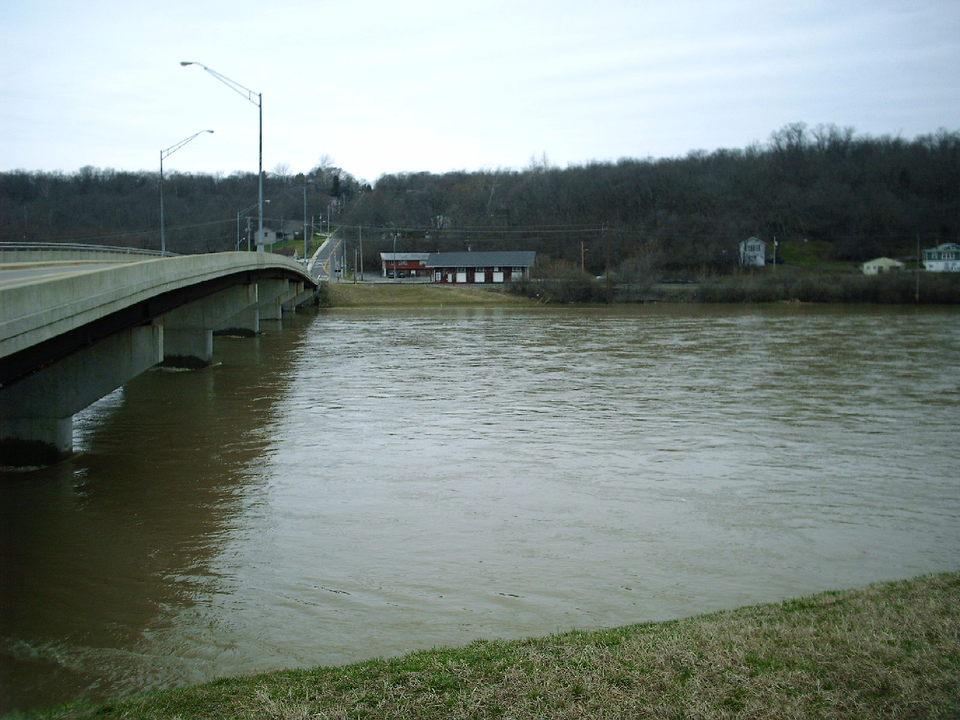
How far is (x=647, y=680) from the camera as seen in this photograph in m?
6.69

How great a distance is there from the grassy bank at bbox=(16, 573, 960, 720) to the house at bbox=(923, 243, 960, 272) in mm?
144012

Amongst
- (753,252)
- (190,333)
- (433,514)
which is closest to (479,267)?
(753,252)

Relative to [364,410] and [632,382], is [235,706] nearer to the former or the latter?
[364,410]

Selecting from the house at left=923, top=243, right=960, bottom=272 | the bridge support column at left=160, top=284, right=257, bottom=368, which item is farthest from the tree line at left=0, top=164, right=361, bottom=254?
the house at left=923, top=243, right=960, bottom=272

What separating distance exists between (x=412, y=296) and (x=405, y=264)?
45466 mm

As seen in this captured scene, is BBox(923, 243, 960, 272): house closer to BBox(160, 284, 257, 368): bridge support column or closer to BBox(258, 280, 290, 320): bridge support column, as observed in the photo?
BBox(258, 280, 290, 320): bridge support column

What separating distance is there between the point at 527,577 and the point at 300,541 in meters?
3.46

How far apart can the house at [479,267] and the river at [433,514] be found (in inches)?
3704

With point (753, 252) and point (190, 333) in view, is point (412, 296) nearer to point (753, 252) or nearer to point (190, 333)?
point (190, 333)

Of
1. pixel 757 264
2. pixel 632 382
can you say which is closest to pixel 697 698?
pixel 632 382

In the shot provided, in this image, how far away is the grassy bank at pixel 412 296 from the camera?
87.9 metres

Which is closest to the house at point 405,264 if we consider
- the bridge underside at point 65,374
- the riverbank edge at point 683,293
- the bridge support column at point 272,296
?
the riverbank edge at point 683,293

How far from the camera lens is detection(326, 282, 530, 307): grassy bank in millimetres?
87875

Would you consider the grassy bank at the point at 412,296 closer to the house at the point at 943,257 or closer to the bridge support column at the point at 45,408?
the bridge support column at the point at 45,408
